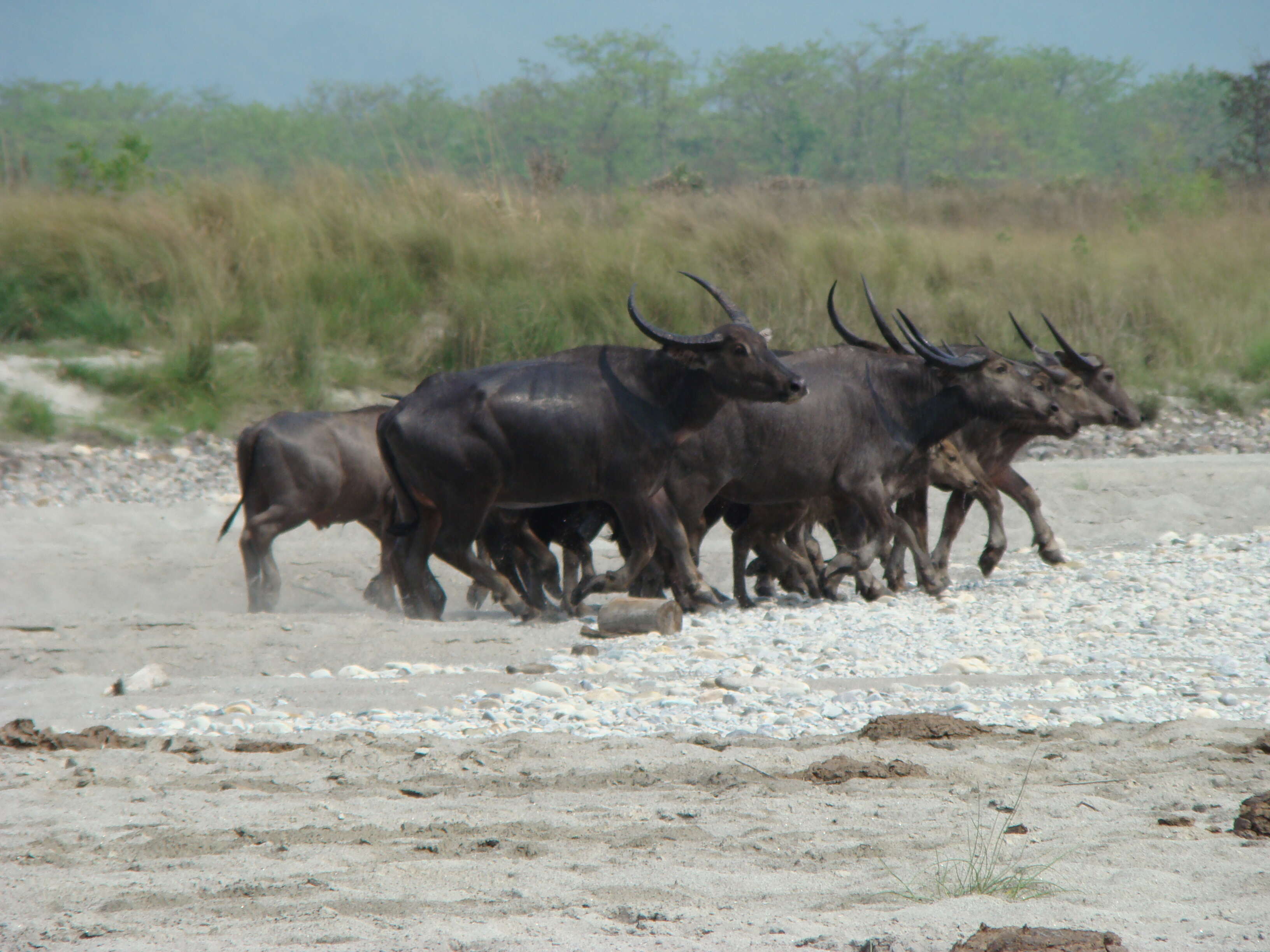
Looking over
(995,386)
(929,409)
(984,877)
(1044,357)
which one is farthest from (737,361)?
(984,877)

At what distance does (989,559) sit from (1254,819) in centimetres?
591

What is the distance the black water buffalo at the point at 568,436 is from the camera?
8.24m

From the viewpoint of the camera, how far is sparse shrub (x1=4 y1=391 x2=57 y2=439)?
45.4ft

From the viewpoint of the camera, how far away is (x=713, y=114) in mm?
70312

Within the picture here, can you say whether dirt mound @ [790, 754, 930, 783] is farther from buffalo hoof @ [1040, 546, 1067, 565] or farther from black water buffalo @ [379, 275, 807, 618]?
buffalo hoof @ [1040, 546, 1067, 565]

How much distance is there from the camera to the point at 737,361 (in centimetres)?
848

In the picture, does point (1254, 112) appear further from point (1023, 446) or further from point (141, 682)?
point (141, 682)

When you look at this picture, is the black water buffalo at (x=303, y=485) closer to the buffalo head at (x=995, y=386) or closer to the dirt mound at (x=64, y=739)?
the buffalo head at (x=995, y=386)

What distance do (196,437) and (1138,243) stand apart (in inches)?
584

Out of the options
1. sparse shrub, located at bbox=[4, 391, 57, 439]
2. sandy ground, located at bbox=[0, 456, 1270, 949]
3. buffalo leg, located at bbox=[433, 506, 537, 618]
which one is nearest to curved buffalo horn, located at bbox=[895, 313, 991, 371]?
buffalo leg, located at bbox=[433, 506, 537, 618]

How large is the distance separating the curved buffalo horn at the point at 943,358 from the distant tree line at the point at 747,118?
42.7 m

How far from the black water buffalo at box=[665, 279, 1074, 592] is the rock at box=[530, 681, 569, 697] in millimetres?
3103

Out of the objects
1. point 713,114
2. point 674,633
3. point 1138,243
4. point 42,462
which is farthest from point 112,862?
point 713,114

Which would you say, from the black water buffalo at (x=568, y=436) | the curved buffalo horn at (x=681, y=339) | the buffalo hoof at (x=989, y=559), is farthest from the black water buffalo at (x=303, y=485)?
the buffalo hoof at (x=989, y=559)
